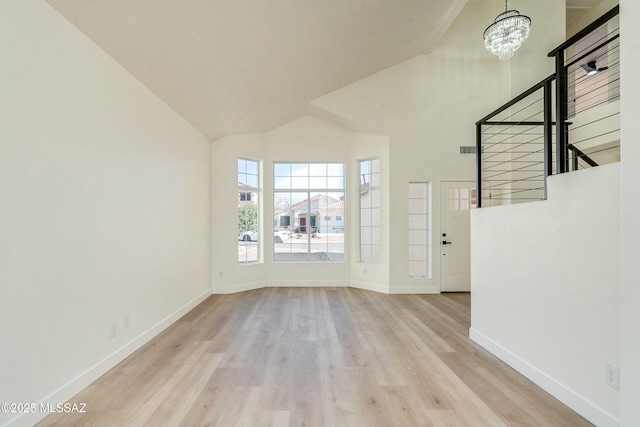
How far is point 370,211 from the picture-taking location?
5.88 metres

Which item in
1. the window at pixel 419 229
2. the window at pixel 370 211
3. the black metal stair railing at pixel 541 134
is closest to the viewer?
the black metal stair railing at pixel 541 134

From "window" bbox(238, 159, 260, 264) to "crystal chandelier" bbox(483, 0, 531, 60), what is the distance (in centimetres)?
434

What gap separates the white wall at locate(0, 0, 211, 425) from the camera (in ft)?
5.95

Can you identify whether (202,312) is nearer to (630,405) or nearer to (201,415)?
(201,415)

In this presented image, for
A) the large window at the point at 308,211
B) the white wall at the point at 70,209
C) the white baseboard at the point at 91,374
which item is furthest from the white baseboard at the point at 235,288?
the white wall at the point at 70,209

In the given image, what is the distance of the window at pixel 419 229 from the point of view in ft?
18.4

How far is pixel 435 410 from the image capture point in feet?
6.73

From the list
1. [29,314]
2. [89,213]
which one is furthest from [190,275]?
[29,314]

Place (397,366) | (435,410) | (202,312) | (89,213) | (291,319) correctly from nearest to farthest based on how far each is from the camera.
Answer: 1. (435,410)
2. (89,213)
3. (397,366)
4. (291,319)
5. (202,312)

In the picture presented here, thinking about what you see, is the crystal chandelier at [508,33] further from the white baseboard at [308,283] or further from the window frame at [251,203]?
the white baseboard at [308,283]

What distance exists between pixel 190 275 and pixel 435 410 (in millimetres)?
3701

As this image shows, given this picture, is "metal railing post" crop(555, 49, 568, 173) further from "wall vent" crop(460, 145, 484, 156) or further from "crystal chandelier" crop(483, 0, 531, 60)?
"wall vent" crop(460, 145, 484, 156)

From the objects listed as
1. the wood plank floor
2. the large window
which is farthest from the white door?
the large window

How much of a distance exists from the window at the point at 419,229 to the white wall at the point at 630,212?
4.21m
